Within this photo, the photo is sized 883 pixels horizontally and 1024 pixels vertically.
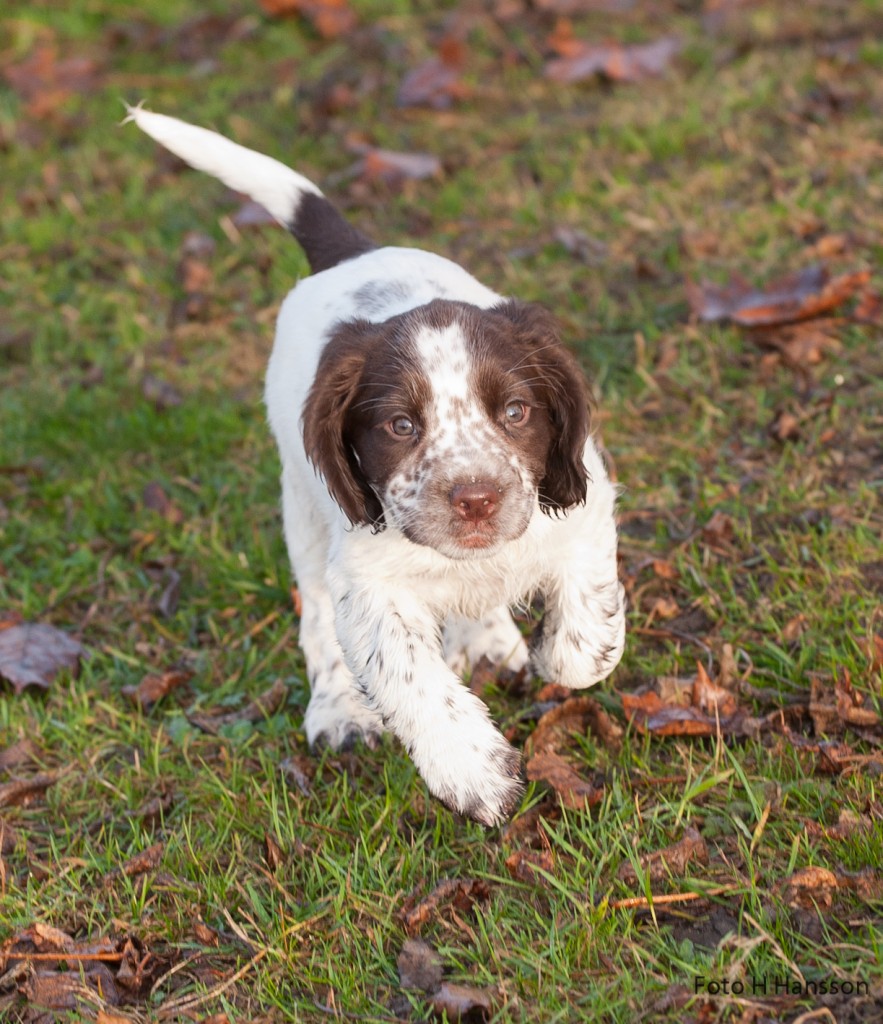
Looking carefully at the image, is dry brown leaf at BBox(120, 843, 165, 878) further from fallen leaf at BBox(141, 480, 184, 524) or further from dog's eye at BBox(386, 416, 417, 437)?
fallen leaf at BBox(141, 480, 184, 524)

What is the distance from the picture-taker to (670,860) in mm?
2775

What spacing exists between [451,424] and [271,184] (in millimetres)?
1352

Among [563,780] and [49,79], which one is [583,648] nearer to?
[563,780]

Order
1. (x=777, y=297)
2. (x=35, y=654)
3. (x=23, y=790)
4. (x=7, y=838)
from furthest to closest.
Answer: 1. (x=777, y=297)
2. (x=35, y=654)
3. (x=23, y=790)
4. (x=7, y=838)

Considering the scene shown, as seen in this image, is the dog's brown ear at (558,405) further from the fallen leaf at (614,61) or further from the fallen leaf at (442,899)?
the fallen leaf at (614,61)

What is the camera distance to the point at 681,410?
4520 mm

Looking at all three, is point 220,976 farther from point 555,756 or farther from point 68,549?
point 68,549

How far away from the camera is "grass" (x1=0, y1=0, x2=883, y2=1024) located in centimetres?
267

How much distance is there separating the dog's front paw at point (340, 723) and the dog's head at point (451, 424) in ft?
2.07

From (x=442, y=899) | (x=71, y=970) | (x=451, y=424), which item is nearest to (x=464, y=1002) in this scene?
(x=442, y=899)

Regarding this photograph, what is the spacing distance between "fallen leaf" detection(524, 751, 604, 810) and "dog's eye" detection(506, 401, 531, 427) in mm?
795

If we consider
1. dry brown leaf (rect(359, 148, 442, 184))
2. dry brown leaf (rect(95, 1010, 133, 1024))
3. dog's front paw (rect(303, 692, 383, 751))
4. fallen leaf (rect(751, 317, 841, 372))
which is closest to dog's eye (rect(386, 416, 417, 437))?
dog's front paw (rect(303, 692, 383, 751))

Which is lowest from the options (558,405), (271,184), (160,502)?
(160,502)

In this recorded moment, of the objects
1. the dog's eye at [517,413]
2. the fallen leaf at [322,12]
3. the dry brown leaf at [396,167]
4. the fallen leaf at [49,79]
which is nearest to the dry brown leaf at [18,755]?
the dog's eye at [517,413]
